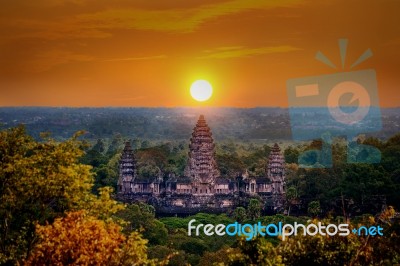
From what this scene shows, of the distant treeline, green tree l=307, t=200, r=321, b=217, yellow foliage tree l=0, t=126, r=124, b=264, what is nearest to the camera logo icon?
the distant treeline

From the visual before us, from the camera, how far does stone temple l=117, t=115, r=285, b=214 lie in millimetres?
25094

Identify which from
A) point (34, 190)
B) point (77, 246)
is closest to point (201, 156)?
point (34, 190)

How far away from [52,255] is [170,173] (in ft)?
66.0

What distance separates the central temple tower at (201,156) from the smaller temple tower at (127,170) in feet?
7.07

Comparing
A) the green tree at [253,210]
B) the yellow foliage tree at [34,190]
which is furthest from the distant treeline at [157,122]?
the yellow foliage tree at [34,190]

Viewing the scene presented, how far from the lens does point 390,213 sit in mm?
7848

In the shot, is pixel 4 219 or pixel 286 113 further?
pixel 286 113

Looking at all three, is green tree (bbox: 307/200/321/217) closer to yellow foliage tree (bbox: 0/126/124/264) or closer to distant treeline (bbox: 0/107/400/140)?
distant treeline (bbox: 0/107/400/140)

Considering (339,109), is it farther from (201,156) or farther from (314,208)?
(201,156)

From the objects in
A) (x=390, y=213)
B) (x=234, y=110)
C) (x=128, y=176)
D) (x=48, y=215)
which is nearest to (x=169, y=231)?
(x=234, y=110)

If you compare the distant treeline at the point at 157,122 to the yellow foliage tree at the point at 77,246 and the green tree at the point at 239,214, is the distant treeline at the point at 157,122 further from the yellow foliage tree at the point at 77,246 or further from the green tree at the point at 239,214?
the yellow foliage tree at the point at 77,246

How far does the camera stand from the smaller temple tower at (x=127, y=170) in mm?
25859

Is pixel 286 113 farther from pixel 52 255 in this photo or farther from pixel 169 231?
pixel 52 255

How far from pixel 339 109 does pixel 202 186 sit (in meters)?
7.16
